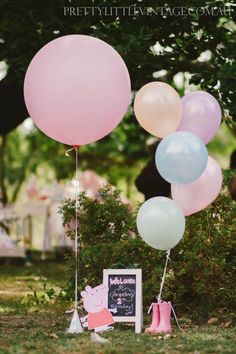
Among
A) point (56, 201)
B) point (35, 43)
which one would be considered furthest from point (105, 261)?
point (56, 201)

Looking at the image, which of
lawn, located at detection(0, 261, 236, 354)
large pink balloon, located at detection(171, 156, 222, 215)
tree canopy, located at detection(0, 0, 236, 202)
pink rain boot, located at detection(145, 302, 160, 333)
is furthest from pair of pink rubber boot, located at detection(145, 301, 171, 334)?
tree canopy, located at detection(0, 0, 236, 202)

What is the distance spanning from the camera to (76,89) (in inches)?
286

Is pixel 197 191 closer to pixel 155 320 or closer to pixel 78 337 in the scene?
pixel 155 320

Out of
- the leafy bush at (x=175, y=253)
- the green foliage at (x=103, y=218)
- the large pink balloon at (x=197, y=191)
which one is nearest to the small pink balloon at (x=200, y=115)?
the large pink balloon at (x=197, y=191)

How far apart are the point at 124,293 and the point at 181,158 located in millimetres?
1639

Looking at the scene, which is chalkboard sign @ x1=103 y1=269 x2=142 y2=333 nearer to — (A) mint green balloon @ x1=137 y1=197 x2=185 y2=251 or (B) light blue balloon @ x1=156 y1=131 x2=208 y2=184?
(A) mint green balloon @ x1=137 y1=197 x2=185 y2=251

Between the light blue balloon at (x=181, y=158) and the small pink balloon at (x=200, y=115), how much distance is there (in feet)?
1.47

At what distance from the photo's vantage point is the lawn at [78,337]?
6.62 m

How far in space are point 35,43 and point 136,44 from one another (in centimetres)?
153

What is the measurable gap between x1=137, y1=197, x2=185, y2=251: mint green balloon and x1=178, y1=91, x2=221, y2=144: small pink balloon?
85cm

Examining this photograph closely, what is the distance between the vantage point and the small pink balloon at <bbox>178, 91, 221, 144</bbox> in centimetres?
784

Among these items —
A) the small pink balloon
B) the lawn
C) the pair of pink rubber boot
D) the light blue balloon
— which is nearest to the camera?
the lawn

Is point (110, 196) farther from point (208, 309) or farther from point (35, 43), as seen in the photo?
point (35, 43)

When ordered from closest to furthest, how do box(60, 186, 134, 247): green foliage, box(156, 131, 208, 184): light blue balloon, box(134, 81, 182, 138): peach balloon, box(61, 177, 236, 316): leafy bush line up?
box(156, 131, 208, 184): light blue balloon → box(134, 81, 182, 138): peach balloon → box(61, 177, 236, 316): leafy bush → box(60, 186, 134, 247): green foliage
